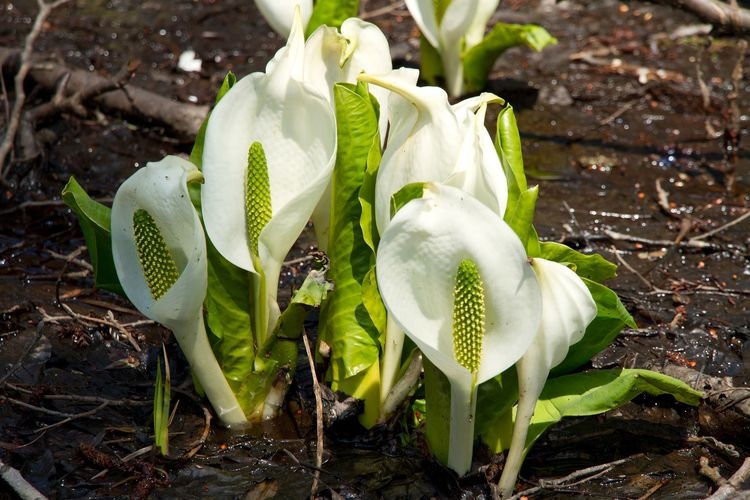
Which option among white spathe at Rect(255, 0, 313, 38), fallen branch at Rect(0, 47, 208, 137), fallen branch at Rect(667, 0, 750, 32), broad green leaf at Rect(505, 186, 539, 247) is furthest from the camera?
fallen branch at Rect(667, 0, 750, 32)

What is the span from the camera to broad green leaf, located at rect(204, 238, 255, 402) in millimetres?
2303

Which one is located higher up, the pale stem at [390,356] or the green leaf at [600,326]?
the green leaf at [600,326]

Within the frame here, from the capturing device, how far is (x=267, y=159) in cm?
220

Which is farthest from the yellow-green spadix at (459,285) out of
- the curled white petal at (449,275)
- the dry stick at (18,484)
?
the dry stick at (18,484)

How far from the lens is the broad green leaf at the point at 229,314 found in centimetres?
230

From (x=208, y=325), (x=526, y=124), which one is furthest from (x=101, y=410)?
(x=526, y=124)

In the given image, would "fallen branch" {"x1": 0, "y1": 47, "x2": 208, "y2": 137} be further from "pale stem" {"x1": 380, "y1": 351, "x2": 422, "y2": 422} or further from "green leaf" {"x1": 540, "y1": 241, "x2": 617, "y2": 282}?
"green leaf" {"x1": 540, "y1": 241, "x2": 617, "y2": 282}

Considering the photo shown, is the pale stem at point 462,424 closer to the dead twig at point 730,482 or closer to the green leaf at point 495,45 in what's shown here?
the dead twig at point 730,482

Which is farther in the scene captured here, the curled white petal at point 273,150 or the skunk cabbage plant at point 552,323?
the curled white petal at point 273,150

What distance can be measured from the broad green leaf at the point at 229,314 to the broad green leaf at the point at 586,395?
64 centimetres

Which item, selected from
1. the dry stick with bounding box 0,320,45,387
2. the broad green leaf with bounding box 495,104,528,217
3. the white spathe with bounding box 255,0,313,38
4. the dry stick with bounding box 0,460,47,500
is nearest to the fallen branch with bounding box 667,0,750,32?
the white spathe with bounding box 255,0,313,38

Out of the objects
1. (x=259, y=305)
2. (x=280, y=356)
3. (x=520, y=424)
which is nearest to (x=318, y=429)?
(x=280, y=356)

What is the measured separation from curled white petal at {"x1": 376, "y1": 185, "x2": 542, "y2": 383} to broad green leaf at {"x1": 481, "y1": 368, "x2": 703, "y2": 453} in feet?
1.03

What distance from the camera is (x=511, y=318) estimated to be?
1893 millimetres
